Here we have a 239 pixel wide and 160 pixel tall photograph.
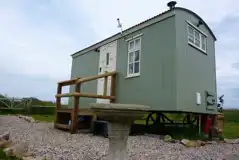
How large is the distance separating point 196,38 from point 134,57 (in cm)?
198

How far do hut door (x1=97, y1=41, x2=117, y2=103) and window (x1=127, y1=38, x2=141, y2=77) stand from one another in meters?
0.74

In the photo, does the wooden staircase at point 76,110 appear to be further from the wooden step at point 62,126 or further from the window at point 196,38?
the window at point 196,38

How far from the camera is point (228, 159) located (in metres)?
3.94

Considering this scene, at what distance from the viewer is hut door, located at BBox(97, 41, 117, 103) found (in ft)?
24.7

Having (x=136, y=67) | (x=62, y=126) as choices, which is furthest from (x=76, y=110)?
(x=136, y=67)

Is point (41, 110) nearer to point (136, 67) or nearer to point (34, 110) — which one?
point (34, 110)

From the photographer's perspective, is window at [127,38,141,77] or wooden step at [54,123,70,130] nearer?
wooden step at [54,123,70,130]

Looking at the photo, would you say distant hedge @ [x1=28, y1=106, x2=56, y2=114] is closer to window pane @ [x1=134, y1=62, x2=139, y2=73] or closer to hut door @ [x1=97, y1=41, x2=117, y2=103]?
hut door @ [x1=97, y1=41, x2=117, y2=103]

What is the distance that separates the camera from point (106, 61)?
25.8ft

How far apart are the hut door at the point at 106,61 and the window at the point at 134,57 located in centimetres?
74

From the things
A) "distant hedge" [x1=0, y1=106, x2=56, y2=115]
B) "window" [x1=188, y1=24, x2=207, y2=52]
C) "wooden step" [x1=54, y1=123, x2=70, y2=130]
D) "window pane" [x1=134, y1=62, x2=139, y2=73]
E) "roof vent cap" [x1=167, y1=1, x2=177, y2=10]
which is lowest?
"wooden step" [x1=54, y1=123, x2=70, y2=130]

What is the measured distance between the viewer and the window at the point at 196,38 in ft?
20.8

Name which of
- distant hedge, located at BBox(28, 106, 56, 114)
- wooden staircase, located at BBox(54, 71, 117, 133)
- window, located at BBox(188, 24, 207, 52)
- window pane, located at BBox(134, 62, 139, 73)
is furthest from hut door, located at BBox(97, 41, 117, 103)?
distant hedge, located at BBox(28, 106, 56, 114)

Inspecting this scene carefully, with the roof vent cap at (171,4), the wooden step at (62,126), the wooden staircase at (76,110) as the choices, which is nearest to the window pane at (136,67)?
the wooden staircase at (76,110)
